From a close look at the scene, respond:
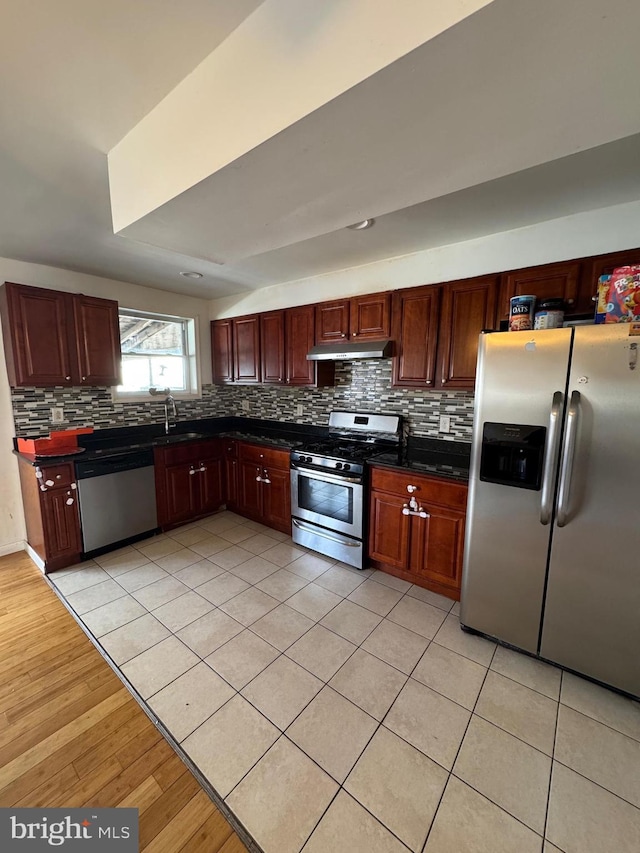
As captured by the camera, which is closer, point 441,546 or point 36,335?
point 441,546

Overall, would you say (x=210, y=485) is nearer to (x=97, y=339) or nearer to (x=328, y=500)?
(x=328, y=500)

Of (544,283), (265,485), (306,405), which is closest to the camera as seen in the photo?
(544,283)

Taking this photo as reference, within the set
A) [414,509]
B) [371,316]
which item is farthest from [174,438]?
[414,509]

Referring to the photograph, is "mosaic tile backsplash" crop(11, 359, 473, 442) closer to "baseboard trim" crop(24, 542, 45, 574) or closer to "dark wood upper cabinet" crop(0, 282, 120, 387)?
"dark wood upper cabinet" crop(0, 282, 120, 387)

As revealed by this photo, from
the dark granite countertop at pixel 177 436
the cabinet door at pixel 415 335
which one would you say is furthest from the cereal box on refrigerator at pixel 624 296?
the dark granite countertop at pixel 177 436

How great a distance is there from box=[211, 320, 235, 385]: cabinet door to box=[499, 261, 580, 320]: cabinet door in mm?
2780

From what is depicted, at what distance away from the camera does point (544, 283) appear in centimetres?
205

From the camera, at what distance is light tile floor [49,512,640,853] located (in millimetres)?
1202

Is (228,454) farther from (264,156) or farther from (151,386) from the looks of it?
(264,156)

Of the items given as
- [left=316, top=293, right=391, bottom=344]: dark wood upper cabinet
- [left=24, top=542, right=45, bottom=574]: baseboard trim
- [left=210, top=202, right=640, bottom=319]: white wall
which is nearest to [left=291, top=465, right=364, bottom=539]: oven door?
[left=316, top=293, right=391, bottom=344]: dark wood upper cabinet

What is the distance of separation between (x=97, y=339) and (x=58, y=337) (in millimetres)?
282

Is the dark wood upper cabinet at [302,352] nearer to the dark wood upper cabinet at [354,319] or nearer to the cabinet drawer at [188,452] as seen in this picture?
the dark wood upper cabinet at [354,319]

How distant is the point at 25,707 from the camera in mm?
1617

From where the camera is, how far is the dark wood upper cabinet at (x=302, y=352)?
3.17 meters
